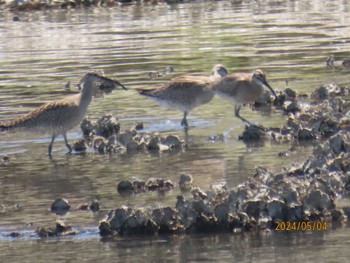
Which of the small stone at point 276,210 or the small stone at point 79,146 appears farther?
the small stone at point 79,146

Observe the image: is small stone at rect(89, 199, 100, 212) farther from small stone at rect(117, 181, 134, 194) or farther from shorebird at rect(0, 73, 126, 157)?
shorebird at rect(0, 73, 126, 157)

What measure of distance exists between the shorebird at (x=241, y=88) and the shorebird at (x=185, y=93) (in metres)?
0.20

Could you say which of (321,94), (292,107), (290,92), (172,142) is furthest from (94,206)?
(290,92)

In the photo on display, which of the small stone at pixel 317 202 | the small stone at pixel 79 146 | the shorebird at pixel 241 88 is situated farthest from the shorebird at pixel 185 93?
the small stone at pixel 317 202

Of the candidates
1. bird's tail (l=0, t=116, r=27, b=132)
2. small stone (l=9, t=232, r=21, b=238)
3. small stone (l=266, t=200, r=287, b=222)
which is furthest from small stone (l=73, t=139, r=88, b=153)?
small stone (l=266, t=200, r=287, b=222)

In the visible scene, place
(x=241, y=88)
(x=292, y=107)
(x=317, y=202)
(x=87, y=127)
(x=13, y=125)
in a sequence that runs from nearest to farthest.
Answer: (x=317, y=202), (x=13, y=125), (x=87, y=127), (x=292, y=107), (x=241, y=88)

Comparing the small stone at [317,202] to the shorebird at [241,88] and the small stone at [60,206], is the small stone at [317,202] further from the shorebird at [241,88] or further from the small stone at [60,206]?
the shorebird at [241,88]

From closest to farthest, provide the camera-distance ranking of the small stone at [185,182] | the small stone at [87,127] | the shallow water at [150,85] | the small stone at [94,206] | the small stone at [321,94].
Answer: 1. the shallow water at [150,85]
2. the small stone at [94,206]
3. the small stone at [185,182]
4. the small stone at [87,127]
5. the small stone at [321,94]

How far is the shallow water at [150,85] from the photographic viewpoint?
1055 centimetres

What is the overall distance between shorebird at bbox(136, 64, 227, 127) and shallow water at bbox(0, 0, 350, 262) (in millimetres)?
270

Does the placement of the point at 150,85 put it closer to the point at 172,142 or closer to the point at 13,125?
the point at 13,125

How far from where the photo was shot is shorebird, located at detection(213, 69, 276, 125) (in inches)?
690

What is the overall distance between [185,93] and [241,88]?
2.85 ft

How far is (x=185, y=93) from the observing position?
1758 centimetres
